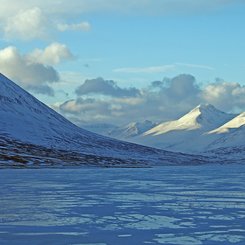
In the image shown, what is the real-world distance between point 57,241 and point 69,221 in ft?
18.0

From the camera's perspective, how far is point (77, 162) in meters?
151

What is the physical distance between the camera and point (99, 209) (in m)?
31.9

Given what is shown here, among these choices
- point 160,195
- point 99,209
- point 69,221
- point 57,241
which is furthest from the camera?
point 160,195

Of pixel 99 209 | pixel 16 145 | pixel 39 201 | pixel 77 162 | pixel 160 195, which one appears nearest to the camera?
pixel 99 209

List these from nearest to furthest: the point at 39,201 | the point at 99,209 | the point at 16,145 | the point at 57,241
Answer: the point at 57,241, the point at 99,209, the point at 39,201, the point at 16,145

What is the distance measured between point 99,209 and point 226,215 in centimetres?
795

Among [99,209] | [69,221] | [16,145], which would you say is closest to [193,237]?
[69,221]

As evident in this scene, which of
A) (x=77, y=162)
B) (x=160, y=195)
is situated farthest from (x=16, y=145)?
(x=160, y=195)

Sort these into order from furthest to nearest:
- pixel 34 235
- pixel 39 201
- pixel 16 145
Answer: pixel 16 145 → pixel 39 201 → pixel 34 235

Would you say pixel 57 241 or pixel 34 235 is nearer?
pixel 57 241

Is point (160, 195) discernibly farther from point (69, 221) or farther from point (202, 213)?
point (69, 221)

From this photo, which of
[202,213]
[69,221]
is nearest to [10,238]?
[69,221]

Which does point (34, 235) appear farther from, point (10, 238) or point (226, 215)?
point (226, 215)

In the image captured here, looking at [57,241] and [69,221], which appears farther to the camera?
[69,221]
